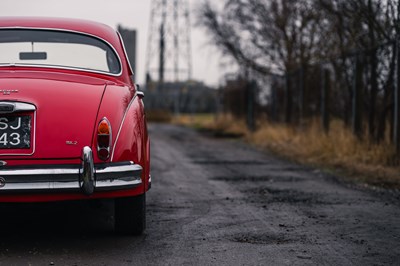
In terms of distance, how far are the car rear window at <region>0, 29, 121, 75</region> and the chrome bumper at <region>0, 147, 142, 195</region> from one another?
138cm

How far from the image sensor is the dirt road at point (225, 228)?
540 cm

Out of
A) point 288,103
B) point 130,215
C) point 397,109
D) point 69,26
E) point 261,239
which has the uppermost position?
point 69,26

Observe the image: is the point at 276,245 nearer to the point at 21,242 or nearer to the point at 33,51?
the point at 21,242

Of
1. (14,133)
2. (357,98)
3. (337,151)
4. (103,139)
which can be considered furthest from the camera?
(357,98)

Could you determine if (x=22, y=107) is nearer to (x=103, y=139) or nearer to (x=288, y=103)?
(x=103, y=139)

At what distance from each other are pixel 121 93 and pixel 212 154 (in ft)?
30.6

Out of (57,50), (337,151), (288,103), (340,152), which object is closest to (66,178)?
(57,50)

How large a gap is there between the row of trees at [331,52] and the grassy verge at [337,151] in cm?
34

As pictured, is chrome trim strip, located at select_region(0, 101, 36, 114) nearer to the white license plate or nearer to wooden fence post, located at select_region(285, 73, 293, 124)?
the white license plate

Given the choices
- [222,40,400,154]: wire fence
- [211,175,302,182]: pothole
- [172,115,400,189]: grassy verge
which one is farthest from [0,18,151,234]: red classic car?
[222,40,400,154]: wire fence

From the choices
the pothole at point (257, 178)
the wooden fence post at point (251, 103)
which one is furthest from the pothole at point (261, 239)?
the wooden fence post at point (251, 103)

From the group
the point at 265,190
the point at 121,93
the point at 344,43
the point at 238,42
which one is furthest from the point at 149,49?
the point at 121,93

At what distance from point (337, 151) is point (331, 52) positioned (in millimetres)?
4632

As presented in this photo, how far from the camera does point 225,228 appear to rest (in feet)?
21.4
